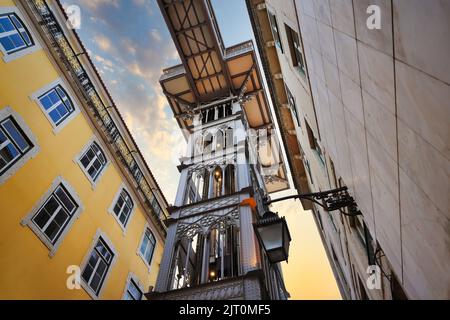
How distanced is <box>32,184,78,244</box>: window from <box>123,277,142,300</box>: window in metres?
5.02

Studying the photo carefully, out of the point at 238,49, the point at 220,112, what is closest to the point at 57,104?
the point at 220,112

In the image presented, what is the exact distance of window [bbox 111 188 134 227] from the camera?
51.3ft

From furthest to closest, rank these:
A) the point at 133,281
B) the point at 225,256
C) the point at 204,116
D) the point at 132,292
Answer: the point at 204,116 < the point at 133,281 < the point at 132,292 < the point at 225,256

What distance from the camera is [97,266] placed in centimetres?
1298

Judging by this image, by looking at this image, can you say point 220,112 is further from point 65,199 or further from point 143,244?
point 65,199

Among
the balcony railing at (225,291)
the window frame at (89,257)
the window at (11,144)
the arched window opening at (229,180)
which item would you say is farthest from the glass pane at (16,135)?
the arched window opening at (229,180)

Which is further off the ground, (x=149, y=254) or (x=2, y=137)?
(x=149, y=254)

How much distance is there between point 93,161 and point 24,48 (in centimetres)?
558

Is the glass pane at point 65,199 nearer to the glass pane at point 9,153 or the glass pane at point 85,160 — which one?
the glass pane at point 85,160

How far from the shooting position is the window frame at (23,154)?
31.0 feet

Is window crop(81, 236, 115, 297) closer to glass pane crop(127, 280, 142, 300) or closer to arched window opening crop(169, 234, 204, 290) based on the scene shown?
glass pane crop(127, 280, 142, 300)

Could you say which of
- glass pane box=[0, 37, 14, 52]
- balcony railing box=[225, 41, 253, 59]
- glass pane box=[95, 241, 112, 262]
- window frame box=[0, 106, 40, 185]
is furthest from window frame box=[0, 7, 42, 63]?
balcony railing box=[225, 41, 253, 59]

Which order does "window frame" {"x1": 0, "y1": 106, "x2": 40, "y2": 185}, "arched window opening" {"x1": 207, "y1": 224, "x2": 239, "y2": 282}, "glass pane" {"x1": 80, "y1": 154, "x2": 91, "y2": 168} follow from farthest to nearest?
"glass pane" {"x1": 80, "y1": 154, "x2": 91, "y2": 168}
"arched window opening" {"x1": 207, "y1": 224, "x2": 239, "y2": 282}
"window frame" {"x1": 0, "y1": 106, "x2": 40, "y2": 185}

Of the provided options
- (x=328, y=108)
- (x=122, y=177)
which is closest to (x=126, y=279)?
(x=122, y=177)
